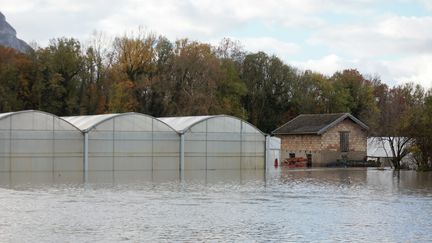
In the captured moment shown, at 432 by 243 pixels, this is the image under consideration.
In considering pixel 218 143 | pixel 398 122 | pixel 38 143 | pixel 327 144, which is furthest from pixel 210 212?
pixel 327 144

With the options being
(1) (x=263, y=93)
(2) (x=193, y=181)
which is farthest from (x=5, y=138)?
(1) (x=263, y=93)

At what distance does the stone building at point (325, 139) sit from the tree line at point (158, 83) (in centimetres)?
250

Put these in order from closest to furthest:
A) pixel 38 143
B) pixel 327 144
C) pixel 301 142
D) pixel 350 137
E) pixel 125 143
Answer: pixel 38 143, pixel 125 143, pixel 327 144, pixel 301 142, pixel 350 137

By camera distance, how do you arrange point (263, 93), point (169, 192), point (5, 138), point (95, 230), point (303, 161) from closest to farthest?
1. point (95, 230)
2. point (169, 192)
3. point (5, 138)
4. point (303, 161)
5. point (263, 93)

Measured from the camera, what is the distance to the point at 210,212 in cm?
2289

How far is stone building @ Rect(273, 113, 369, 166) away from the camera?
72812 millimetres

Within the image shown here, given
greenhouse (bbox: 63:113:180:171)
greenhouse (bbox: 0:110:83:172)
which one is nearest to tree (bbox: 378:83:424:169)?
greenhouse (bbox: 63:113:180:171)

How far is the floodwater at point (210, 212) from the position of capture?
59.0ft

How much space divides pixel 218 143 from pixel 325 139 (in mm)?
24095

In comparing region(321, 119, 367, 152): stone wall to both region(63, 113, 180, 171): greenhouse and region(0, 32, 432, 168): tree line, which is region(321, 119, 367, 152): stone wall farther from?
region(63, 113, 180, 171): greenhouse

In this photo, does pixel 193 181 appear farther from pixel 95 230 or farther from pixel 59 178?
pixel 95 230

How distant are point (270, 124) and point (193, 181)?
50.7m

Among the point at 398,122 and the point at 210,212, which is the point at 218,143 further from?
the point at 210,212

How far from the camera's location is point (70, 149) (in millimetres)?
46438
